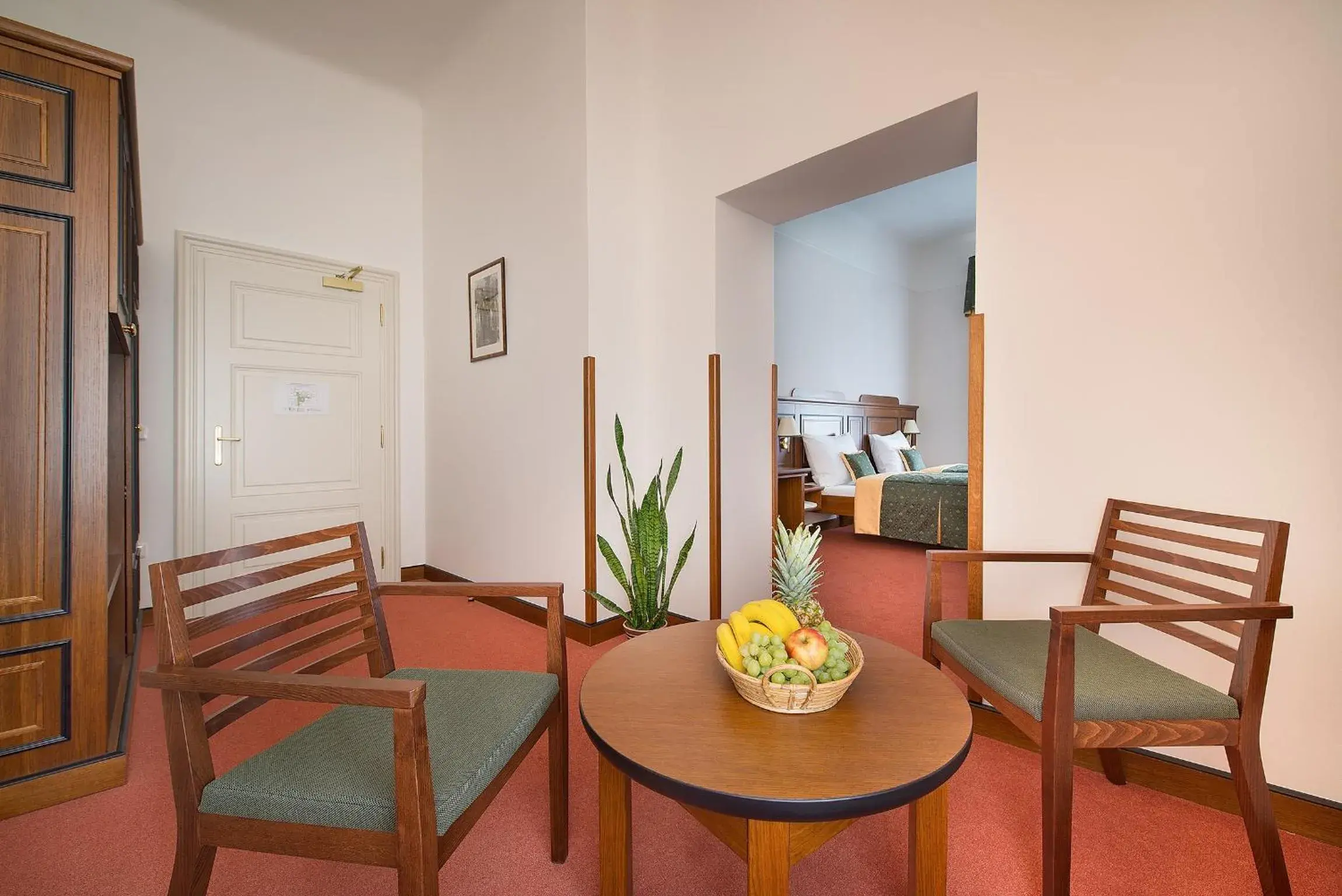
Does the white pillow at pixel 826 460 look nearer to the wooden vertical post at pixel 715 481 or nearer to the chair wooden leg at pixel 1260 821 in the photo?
the wooden vertical post at pixel 715 481

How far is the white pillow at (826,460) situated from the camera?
19.2 ft

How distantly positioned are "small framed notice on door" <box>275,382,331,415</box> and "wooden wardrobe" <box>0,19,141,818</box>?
211cm

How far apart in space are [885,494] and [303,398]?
451 cm

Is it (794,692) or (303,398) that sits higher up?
(303,398)

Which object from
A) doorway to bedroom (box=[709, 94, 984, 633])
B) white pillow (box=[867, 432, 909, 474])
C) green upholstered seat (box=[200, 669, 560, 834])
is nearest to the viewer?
green upholstered seat (box=[200, 669, 560, 834])

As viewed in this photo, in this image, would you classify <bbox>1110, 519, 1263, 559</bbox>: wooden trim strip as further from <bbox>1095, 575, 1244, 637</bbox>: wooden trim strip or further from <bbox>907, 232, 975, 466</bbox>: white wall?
<bbox>907, 232, 975, 466</bbox>: white wall

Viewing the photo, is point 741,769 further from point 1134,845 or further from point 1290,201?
point 1290,201

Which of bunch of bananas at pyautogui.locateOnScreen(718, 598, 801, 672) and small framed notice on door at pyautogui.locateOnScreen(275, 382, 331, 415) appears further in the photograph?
small framed notice on door at pyautogui.locateOnScreen(275, 382, 331, 415)

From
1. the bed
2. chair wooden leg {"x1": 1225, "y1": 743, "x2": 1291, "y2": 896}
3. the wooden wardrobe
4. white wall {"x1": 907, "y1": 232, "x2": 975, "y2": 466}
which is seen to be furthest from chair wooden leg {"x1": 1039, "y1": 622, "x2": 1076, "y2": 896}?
white wall {"x1": 907, "y1": 232, "x2": 975, "y2": 466}

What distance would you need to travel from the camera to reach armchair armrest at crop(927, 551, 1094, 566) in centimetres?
180

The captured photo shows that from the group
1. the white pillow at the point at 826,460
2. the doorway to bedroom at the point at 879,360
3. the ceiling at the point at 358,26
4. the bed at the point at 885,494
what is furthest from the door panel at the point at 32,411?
the white pillow at the point at 826,460

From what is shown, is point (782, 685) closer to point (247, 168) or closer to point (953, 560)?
point (953, 560)

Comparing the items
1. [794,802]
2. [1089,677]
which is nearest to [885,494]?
[1089,677]

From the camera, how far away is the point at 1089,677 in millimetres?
1400
